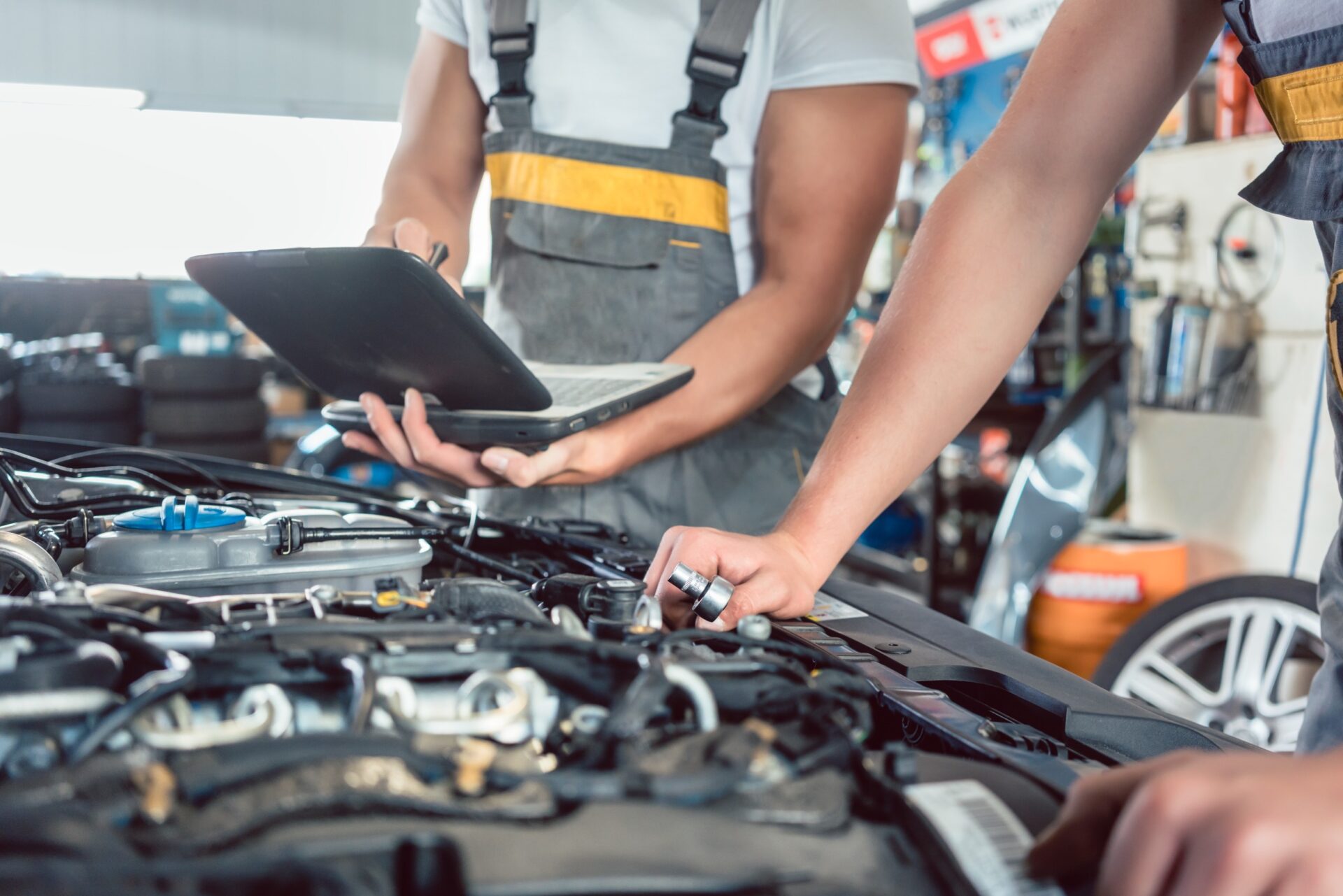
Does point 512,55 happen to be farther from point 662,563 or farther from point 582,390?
point 662,563

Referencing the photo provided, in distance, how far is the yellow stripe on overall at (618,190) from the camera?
1.26 metres

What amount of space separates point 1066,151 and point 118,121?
126cm

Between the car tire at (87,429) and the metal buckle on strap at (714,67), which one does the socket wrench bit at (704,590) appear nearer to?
the metal buckle on strap at (714,67)

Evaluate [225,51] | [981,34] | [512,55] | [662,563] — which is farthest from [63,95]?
[981,34]

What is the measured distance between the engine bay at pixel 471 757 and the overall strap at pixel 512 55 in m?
0.85

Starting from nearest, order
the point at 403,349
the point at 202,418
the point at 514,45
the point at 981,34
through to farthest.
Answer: the point at 403,349 < the point at 514,45 < the point at 202,418 < the point at 981,34

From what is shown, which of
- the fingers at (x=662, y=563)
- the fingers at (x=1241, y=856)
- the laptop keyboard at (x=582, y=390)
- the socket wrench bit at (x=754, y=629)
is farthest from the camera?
the laptop keyboard at (x=582, y=390)

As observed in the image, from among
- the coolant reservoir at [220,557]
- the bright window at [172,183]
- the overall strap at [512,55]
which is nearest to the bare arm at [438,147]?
the bright window at [172,183]

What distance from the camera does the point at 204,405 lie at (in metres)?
3.75

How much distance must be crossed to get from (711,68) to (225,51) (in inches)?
31.5

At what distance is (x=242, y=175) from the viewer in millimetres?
1812

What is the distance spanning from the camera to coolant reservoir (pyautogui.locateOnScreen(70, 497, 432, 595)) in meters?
0.69

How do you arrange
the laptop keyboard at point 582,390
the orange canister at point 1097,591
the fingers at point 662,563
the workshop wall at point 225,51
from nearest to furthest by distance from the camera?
1. the fingers at point 662,563
2. the laptop keyboard at point 582,390
3. the workshop wall at point 225,51
4. the orange canister at point 1097,591

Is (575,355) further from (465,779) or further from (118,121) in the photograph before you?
(465,779)
